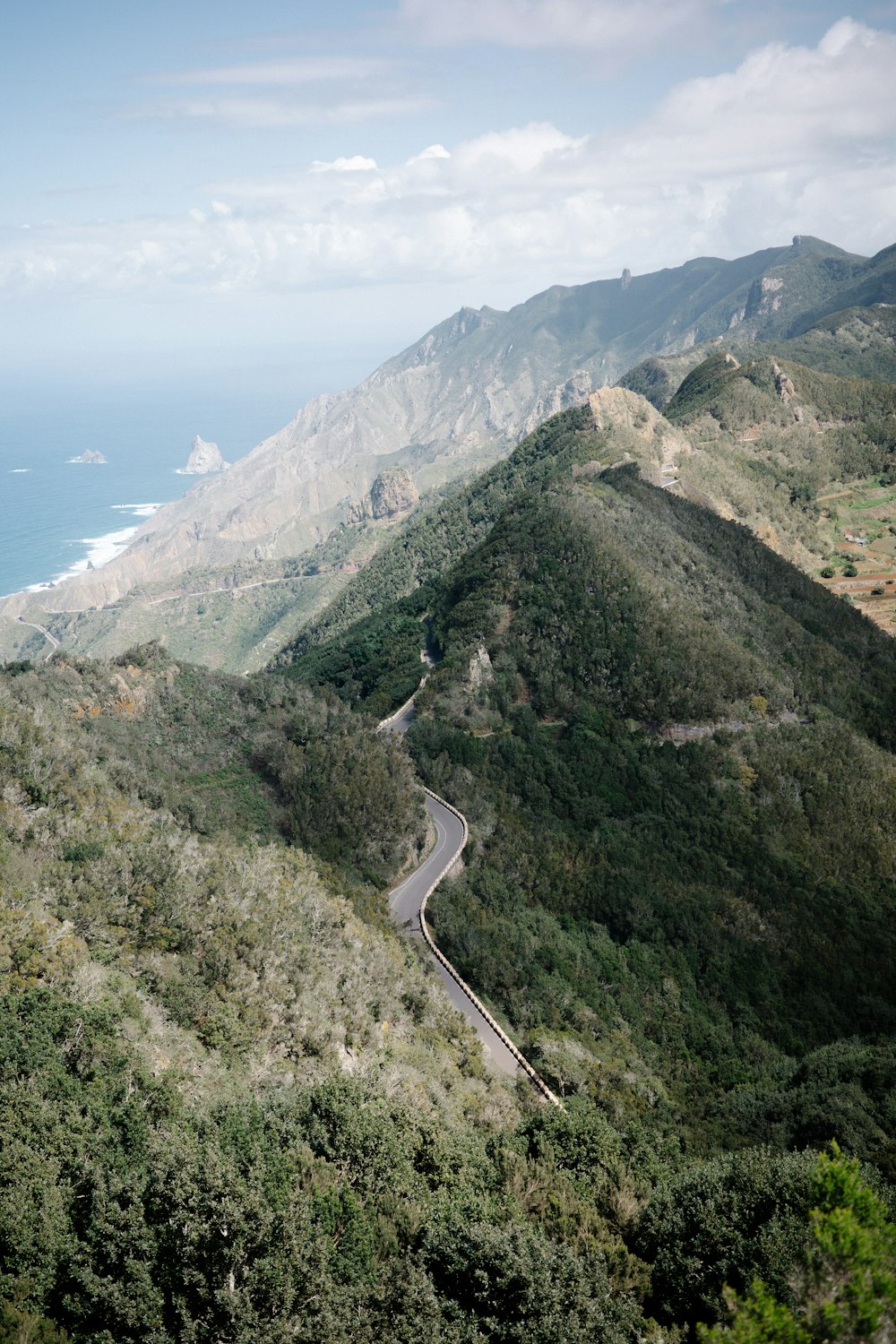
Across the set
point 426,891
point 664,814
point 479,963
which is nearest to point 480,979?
point 479,963

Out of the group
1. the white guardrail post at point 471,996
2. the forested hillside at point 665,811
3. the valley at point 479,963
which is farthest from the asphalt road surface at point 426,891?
the forested hillside at point 665,811

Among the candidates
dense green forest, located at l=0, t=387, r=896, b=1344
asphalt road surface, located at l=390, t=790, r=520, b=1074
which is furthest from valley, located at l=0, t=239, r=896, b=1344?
asphalt road surface, located at l=390, t=790, r=520, b=1074

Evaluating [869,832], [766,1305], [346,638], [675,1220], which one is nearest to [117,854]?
[675,1220]

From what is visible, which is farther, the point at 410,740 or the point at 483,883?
the point at 410,740

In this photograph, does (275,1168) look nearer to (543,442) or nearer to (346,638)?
(346,638)

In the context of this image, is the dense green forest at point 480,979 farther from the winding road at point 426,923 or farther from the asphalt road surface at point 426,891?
the asphalt road surface at point 426,891

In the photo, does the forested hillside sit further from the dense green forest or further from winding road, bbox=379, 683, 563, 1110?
winding road, bbox=379, 683, 563, 1110
